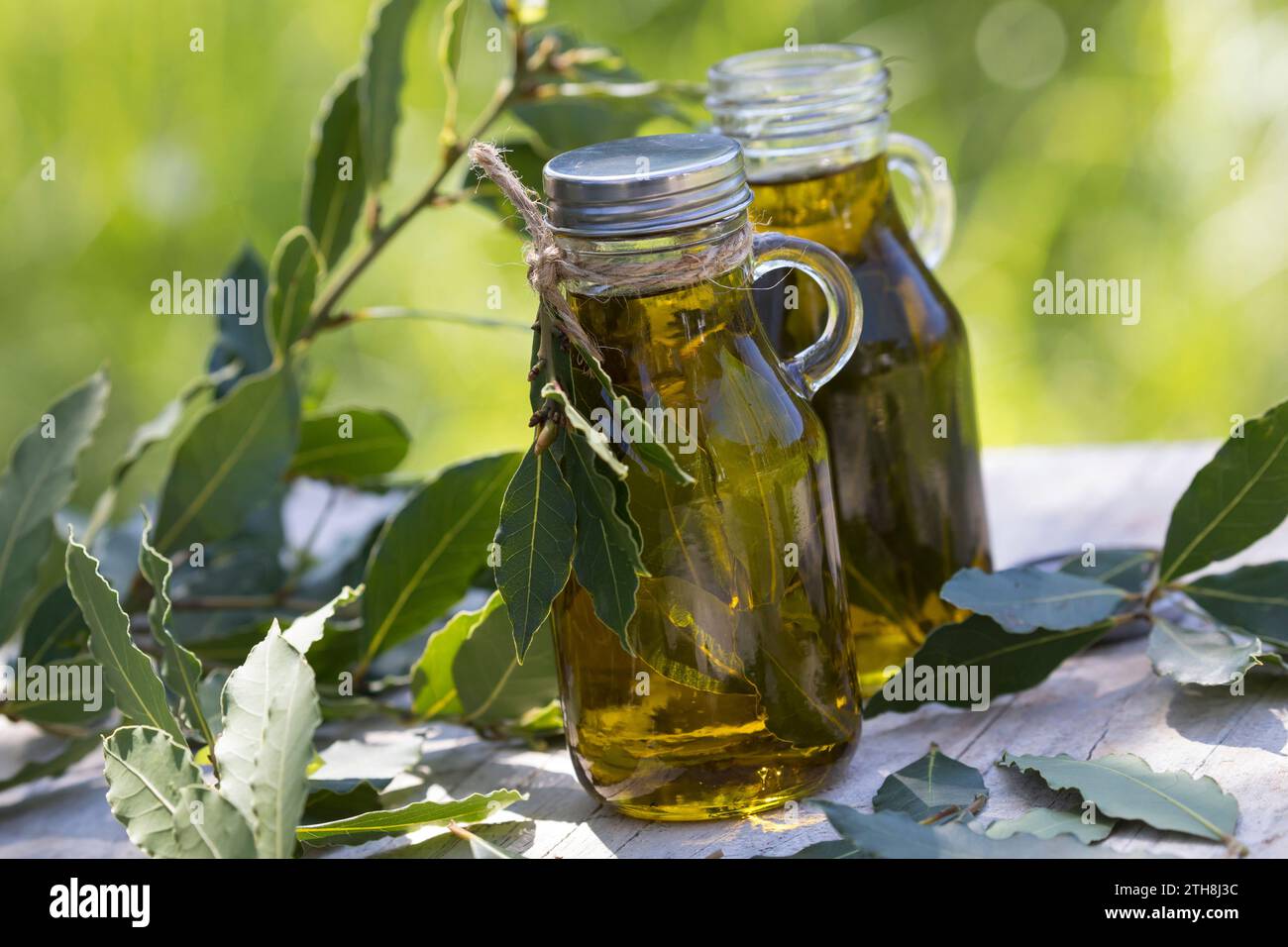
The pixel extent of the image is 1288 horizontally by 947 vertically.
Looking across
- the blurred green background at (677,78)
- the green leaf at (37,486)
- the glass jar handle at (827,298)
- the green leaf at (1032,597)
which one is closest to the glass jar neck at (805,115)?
the glass jar handle at (827,298)

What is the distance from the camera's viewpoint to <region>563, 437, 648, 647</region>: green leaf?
2.64 ft

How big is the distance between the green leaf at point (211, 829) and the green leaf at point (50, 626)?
421mm

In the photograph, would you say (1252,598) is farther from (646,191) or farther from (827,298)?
(646,191)

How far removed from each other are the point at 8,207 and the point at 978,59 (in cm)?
186

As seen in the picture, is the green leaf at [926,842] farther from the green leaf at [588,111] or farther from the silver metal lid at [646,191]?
the green leaf at [588,111]

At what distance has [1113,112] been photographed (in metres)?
2.59

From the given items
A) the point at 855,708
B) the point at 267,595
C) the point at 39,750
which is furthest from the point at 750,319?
the point at 39,750

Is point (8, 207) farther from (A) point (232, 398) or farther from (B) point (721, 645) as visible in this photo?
(B) point (721, 645)

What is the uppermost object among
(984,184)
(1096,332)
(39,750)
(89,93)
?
(89,93)

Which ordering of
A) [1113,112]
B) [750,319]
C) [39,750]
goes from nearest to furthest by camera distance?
[750,319] < [39,750] < [1113,112]

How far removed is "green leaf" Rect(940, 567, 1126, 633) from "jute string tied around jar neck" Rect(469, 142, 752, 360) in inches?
11.2

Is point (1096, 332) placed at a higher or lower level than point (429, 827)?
higher

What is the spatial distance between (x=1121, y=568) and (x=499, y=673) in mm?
479

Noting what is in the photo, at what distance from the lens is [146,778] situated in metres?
0.83
